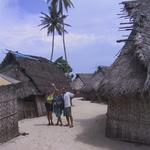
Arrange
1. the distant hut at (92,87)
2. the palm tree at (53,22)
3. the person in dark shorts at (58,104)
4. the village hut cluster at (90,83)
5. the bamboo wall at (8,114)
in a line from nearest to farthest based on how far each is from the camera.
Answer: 1. the bamboo wall at (8,114)
2. the person in dark shorts at (58,104)
3. the distant hut at (92,87)
4. the village hut cluster at (90,83)
5. the palm tree at (53,22)

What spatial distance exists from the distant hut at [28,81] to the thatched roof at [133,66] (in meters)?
9.62

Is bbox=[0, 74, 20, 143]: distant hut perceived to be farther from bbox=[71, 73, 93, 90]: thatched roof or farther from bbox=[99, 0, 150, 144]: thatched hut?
bbox=[71, 73, 93, 90]: thatched roof

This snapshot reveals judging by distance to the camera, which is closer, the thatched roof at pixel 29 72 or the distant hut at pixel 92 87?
the thatched roof at pixel 29 72

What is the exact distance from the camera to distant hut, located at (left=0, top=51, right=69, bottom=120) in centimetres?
2462

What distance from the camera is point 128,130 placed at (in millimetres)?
14383

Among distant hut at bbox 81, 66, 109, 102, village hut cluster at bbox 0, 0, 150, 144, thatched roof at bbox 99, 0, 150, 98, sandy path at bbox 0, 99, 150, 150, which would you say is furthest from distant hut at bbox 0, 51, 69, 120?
thatched roof at bbox 99, 0, 150, 98

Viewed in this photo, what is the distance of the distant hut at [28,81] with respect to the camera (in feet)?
80.8

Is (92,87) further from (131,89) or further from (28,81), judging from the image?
(131,89)

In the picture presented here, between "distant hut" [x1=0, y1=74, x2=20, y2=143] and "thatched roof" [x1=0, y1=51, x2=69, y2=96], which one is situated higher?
"thatched roof" [x1=0, y1=51, x2=69, y2=96]

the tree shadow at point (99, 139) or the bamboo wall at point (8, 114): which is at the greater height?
the bamboo wall at point (8, 114)

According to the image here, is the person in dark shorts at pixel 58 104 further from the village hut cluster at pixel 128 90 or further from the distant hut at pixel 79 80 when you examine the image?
the distant hut at pixel 79 80

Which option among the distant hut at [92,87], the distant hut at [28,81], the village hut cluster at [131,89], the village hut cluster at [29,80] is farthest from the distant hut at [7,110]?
the distant hut at [92,87]

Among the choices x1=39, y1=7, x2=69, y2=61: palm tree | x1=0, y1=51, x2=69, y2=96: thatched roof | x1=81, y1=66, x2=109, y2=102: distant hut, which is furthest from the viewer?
x1=39, y1=7, x2=69, y2=61: palm tree

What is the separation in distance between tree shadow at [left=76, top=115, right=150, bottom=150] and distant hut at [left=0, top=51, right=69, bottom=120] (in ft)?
23.5
